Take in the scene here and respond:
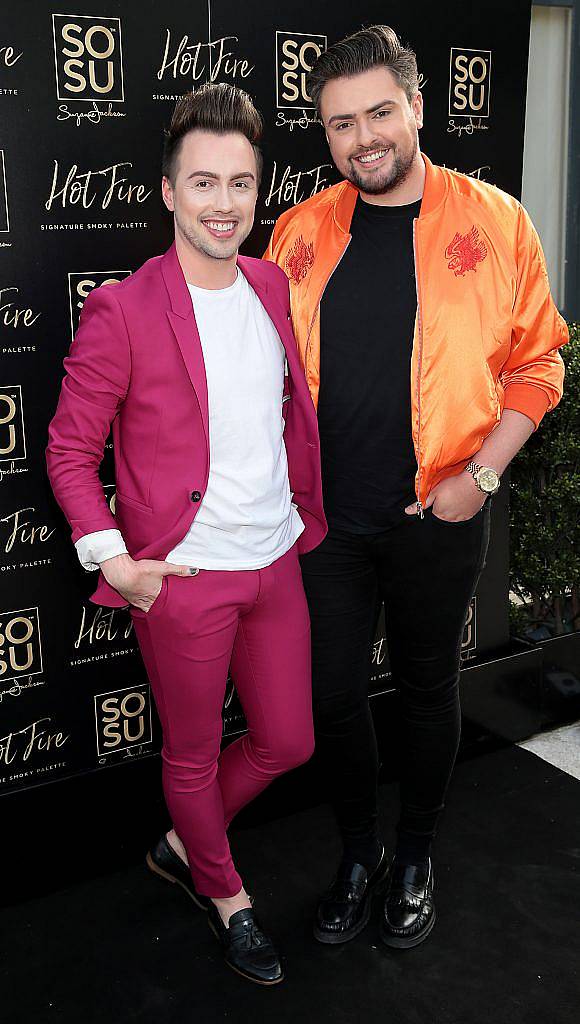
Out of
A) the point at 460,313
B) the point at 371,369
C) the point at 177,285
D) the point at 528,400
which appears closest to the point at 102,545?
the point at 177,285

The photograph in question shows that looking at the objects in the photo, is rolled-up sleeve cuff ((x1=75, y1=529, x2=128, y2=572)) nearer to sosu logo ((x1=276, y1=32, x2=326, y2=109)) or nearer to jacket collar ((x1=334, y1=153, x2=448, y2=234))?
jacket collar ((x1=334, y1=153, x2=448, y2=234))

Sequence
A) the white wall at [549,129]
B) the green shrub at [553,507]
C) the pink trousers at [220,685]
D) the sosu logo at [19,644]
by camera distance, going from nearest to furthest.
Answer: the pink trousers at [220,685], the sosu logo at [19,644], the green shrub at [553,507], the white wall at [549,129]

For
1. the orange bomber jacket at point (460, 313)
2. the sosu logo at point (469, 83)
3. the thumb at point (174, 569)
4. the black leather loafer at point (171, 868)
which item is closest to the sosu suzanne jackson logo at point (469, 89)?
the sosu logo at point (469, 83)

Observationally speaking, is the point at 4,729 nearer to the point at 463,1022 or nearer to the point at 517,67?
the point at 463,1022

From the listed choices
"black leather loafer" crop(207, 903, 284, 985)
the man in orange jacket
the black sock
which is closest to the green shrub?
the man in orange jacket

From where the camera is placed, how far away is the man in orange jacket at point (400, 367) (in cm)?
205

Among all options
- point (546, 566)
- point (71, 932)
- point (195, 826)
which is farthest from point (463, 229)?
point (71, 932)

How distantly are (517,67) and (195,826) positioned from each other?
2.33 meters

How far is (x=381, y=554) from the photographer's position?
2182 millimetres

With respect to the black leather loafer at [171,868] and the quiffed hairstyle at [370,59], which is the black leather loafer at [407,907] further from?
the quiffed hairstyle at [370,59]

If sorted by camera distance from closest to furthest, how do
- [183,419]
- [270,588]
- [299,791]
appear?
[183,419], [270,588], [299,791]

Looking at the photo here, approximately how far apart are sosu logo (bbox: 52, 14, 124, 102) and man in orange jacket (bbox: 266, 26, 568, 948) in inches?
20.6

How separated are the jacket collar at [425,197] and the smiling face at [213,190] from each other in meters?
0.27

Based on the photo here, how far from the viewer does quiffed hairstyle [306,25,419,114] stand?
6.56ft
